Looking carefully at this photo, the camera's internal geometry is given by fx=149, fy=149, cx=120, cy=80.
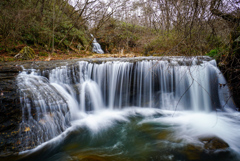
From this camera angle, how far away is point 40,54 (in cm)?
991

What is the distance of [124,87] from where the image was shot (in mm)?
6809

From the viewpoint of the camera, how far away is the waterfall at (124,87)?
15.6 feet

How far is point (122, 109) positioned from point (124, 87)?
3.26 feet

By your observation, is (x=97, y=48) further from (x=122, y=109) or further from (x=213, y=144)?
(x=213, y=144)

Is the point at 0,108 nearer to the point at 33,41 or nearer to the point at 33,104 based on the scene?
the point at 33,104

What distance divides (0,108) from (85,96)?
2.82 metres

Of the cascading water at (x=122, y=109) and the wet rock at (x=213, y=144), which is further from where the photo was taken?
the cascading water at (x=122, y=109)

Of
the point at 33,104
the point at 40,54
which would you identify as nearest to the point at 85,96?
the point at 33,104

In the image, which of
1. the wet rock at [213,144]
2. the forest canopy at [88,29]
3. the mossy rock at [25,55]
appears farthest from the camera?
the mossy rock at [25,55]

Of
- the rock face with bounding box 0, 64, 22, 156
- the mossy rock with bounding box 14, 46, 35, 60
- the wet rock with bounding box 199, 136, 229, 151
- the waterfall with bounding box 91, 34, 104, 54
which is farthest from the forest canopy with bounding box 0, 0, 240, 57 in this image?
the rock face with bounding box 0, 64, 22, 156

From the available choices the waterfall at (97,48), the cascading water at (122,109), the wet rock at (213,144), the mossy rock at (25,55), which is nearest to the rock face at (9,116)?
the cascading water at (122,109)

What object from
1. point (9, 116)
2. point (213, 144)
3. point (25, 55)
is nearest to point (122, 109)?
point (213, 144)

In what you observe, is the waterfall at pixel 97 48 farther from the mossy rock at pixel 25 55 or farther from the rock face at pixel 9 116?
the rock face at pixel 9 116

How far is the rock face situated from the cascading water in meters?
0.17
